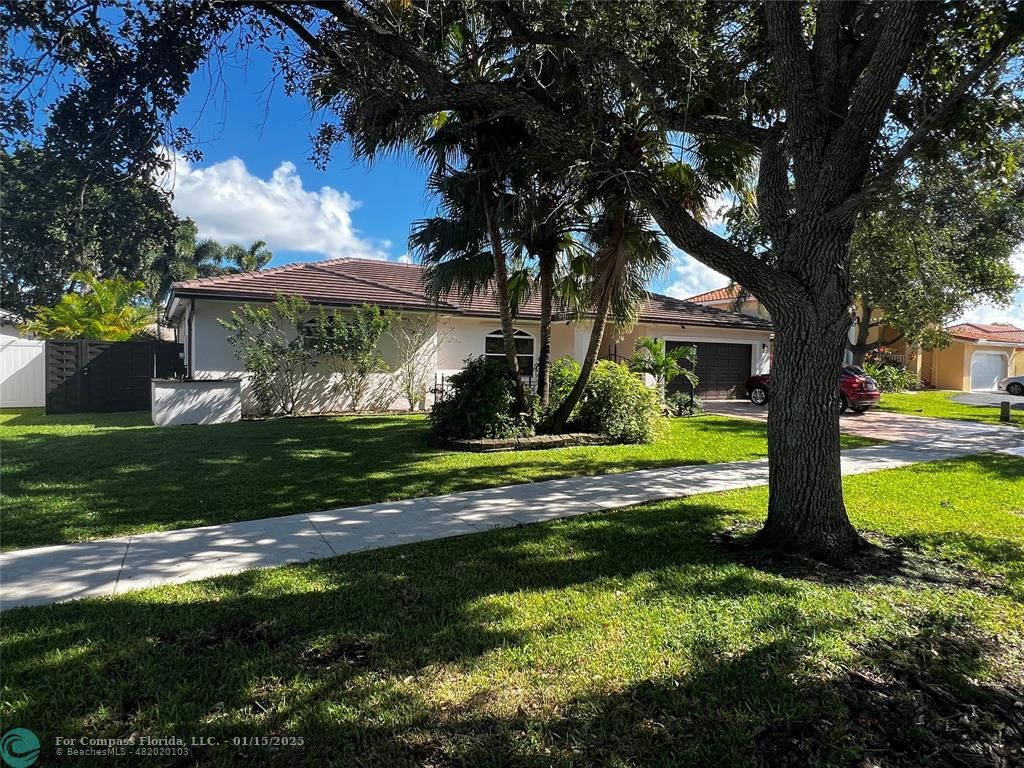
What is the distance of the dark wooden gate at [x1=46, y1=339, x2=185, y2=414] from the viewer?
15.0 m

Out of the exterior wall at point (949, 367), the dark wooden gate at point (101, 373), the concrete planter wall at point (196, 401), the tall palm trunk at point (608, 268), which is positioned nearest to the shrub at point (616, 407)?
the tall palm trunk at point (608, 268)

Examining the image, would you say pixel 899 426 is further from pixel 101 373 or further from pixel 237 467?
pixel 101 373

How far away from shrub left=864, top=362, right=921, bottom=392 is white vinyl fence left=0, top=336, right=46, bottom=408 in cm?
3117

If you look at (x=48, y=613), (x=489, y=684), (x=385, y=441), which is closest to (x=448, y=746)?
(x=489, y=684)

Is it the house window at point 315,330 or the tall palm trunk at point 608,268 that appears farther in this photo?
the house window at point 315,330

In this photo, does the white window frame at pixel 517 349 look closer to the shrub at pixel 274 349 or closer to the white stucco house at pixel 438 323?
the white stucco house at pixel 438 323

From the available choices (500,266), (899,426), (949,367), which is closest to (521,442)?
(500,266)

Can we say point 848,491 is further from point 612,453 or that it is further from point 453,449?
point 453,449

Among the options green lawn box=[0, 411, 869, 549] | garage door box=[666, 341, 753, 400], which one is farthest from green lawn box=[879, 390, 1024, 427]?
green lawn box=[0, 411, 869, 549]

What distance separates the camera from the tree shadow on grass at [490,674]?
255cm

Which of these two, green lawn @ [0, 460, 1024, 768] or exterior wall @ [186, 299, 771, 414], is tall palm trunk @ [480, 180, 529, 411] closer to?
exterior wall @ [186, 299, 771, 414]

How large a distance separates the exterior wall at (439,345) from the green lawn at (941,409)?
485 cm

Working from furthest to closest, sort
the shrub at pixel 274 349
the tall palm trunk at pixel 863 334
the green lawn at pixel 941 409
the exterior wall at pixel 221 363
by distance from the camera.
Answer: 1. the tall palm trunk at pixel 863 334
2. the green lawn at pixel 941 409
3. the exterior wall at pixel 221 363
4. the shrub at pixel 274 349

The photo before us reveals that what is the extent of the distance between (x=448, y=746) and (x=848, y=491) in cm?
680
